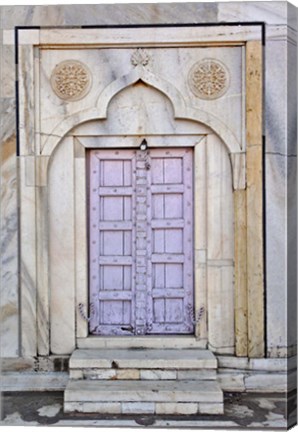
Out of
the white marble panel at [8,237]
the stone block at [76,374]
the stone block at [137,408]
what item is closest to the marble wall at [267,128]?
the white marble panel at [8,237]

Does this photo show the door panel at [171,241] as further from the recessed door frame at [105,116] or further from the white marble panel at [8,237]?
the white marble panel at [8,237]

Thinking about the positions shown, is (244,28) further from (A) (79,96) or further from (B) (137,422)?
(B) (137,422)

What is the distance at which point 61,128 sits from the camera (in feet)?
14.5

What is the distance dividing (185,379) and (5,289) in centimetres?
177

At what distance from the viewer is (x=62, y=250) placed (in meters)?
4.49

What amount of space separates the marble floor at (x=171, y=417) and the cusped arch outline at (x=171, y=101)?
7.10 ft

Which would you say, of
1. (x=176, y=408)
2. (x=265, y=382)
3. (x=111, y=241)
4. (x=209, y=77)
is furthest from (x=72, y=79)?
(x=265, y=382)

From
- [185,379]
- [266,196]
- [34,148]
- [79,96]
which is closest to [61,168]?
[34,148]

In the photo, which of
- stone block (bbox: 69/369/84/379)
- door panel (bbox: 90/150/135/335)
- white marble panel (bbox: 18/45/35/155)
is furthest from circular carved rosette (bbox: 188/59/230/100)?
stone block (bbox: 69/369/84/379)

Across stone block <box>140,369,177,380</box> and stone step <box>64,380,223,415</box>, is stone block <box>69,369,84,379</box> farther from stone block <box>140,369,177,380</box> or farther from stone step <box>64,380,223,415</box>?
stone block <box>140,369,177,380</box>

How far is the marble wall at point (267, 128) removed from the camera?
4305mm

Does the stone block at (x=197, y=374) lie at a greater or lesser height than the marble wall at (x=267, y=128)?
lesser

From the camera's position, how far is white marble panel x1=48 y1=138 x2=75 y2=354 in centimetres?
447

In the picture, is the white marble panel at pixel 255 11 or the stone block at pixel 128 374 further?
the white marble panel at pixel 255 11
